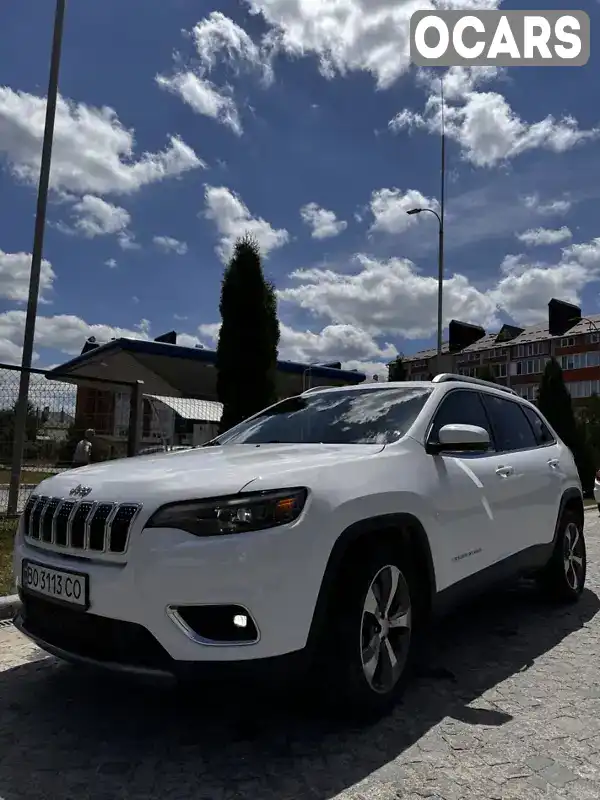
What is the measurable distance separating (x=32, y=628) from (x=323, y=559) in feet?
4.60

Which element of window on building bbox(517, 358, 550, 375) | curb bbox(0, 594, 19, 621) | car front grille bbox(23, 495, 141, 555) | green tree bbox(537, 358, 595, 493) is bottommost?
curb bbox(0, 594, 19, 621)

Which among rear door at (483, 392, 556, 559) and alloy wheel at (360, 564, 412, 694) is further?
rear door at (483, 392, 556, 559)

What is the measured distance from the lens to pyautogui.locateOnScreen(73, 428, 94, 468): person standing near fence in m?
7.26

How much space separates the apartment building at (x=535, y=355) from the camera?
6600 centimetres

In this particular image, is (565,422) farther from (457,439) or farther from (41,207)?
(457,439)

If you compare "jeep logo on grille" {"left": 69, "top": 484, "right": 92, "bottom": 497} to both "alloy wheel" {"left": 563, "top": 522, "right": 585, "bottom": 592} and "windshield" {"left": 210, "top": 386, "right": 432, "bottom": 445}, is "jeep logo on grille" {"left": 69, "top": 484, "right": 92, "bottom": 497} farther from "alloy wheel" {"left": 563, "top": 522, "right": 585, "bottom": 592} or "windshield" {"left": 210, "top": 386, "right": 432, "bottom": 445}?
"alloy wheel" {"left": 563, "top": 522, "right": 585, "bottom": 592}

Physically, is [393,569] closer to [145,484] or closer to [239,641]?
[239,641]

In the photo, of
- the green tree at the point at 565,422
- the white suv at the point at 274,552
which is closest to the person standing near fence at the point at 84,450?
the white suv at the point at 274,552

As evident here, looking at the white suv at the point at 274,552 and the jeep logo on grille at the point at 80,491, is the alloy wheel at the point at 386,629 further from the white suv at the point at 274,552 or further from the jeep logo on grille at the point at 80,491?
the jeep logo on grille at the point at 80,491

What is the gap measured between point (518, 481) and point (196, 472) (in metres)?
2.47

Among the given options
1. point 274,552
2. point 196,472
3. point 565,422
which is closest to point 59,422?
point 196,472

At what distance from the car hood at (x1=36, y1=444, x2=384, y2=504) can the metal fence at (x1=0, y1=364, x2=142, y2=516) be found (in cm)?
413

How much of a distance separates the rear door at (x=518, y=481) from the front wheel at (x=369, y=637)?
1195mm

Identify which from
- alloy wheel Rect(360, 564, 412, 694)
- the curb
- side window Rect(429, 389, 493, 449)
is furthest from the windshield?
the curb
